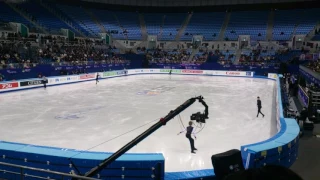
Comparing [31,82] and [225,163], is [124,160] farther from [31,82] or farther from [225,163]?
[31,82]

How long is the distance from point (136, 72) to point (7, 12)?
22.3 meters

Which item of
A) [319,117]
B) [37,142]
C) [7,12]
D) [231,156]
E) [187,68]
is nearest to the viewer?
[231,156]

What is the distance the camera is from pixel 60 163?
22.8 feet

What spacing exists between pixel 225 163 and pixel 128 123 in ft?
37.2

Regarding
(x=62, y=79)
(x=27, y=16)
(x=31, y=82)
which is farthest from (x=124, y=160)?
(x=27, y=16)

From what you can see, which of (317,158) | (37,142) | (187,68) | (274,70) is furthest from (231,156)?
(187,68)

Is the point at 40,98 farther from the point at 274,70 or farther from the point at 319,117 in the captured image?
the point at 274,70

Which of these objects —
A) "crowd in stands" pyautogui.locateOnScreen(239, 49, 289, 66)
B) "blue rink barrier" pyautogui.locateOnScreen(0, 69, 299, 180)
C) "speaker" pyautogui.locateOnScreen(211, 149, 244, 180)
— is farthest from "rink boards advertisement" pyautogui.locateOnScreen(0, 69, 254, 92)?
"speaker" pyautogui.locateOnScreen(211, 149, 244, 180)

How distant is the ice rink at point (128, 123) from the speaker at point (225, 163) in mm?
5780

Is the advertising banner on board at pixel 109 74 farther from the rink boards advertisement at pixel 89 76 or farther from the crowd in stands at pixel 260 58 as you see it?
the crowd in stands at pixel 260 58

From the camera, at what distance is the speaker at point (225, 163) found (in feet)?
8.87

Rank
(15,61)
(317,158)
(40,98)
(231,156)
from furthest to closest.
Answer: (15,61), (40,98), (317,158), (231,156)

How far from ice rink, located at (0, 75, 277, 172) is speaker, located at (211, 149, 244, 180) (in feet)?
19.0

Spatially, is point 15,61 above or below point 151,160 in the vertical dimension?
above
